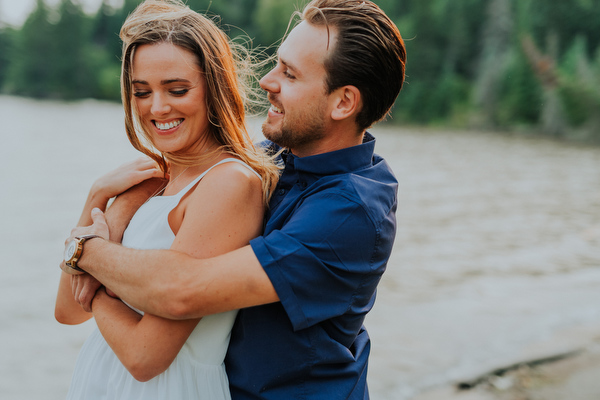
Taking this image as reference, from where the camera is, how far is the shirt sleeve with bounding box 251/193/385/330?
1.83 metres

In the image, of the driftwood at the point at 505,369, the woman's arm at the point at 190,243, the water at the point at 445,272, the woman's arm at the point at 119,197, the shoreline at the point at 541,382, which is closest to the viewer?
the woman's arm at the point at 190,243

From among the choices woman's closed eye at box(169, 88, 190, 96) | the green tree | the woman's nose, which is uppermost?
woman's closed eye at box(169, 88, 190, 96)

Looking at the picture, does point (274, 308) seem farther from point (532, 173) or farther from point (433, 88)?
point (433, 88)

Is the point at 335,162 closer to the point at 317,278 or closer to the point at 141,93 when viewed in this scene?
the point at 317,278

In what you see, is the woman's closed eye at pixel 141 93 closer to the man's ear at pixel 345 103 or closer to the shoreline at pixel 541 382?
the man's ear at pixel 345 103

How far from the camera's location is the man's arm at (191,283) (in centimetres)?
183

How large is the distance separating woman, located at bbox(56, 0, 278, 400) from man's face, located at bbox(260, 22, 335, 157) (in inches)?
5.3

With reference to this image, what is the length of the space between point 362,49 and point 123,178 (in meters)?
1.09

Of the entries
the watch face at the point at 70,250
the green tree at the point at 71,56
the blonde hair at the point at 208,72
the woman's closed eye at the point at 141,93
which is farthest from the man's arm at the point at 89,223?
the green tree at the point at 71,56

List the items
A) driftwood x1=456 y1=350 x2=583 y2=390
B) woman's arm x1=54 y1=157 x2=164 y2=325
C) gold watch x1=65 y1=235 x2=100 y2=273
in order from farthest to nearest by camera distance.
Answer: driftwood x1=456 y1=350 x2=583 y2=390
woman's arm x1=54 y1=157 x2=164 y2=325
gold watch x1=65 y1=235 x2=100 y2=273

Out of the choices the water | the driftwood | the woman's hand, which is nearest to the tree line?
the water

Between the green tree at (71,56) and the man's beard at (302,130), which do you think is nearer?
the man's beard at (302,130)

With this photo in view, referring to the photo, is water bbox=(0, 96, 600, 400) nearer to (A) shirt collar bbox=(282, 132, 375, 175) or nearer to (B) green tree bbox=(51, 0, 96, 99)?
(A) shirt collar bbox=(282, 132, 375, 175)

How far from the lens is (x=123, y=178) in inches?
94.5
